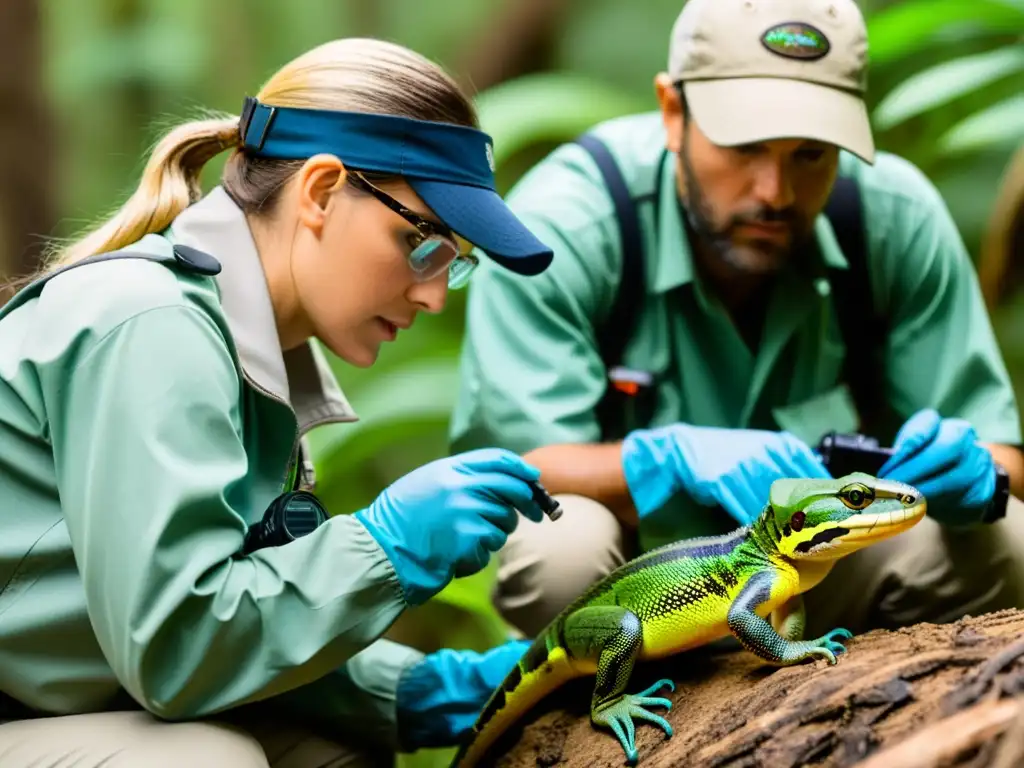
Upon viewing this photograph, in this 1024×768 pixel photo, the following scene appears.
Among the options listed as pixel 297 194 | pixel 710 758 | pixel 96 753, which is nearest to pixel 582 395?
pixel 297 194

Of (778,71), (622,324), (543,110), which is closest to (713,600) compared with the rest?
(622,324)

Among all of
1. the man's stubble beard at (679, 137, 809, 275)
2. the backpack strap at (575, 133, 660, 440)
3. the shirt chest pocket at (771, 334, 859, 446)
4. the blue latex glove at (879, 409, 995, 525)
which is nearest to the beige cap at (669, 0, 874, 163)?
the man's stubble beard at (679, 137, 809, 275)

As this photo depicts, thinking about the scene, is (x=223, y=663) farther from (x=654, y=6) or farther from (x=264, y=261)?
(x=654, y=6)

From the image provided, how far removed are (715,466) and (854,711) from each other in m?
0.73

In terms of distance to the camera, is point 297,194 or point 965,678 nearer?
point 965,678

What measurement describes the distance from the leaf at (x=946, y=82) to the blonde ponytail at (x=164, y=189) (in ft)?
7.55

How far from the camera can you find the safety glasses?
1.74m

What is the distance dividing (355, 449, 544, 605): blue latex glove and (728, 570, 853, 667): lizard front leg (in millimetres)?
351

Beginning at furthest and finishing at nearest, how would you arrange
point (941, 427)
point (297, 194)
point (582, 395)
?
point (582, 395), point (941, 427), point (297, 194)

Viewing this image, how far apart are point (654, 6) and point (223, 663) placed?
11.6 ft

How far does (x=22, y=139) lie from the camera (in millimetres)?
3828

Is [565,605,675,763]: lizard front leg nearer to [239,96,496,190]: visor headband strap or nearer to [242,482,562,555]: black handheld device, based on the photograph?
[242,482,562,555]: black handheld device

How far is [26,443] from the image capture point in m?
1.59

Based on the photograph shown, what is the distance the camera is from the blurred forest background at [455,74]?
341 centimetres
